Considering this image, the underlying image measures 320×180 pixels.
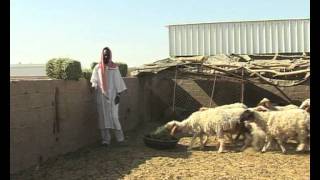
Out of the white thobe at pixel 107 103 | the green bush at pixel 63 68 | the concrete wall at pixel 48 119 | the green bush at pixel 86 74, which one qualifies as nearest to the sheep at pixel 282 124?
the white thobe at pixel 107 103

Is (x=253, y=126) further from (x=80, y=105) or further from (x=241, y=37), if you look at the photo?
(x=241, y=37)

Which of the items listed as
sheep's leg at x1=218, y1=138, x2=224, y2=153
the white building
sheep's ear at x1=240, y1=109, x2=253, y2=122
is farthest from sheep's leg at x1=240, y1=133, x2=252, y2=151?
the white building

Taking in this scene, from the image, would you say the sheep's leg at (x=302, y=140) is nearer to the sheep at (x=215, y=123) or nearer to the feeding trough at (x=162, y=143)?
the sheep at (x=215, y=123)

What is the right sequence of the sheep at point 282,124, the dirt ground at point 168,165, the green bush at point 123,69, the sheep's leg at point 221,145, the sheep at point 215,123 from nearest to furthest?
the dirt ground at point 168,165 → the sheep at point 282,124 → the sheep's leg at point 221,145 → the sheep at point 215,123 → the green bush at point 123,69

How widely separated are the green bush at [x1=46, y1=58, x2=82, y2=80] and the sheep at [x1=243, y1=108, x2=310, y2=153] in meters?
3.75

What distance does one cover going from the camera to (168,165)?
898cm

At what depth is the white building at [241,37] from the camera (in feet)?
71.5

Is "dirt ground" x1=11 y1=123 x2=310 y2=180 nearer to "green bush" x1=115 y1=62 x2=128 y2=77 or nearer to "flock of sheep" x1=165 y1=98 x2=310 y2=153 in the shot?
"flock of sheep" x1=165 y1=98 x2=310 y2=153

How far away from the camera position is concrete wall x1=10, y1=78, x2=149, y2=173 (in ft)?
27.1

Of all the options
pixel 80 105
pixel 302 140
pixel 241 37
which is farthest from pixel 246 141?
pixel 241 37

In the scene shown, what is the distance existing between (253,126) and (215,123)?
0.82m

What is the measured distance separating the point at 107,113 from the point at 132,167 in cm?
260

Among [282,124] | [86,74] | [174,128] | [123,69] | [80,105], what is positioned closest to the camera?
[282,124]

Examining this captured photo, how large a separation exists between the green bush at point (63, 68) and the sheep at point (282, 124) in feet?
12.3
